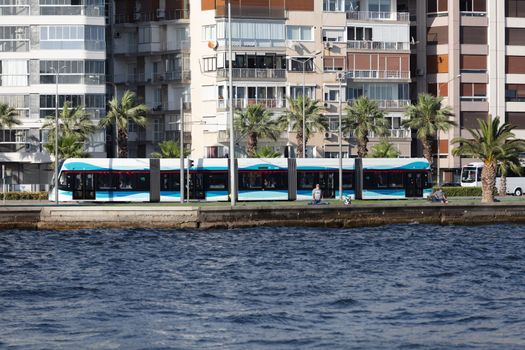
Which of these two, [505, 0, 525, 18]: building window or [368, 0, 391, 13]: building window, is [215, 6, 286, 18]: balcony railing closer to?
[368, 0, 391, 13]: building window

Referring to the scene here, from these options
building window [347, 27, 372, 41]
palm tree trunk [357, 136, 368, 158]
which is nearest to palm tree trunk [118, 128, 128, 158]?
palm tree trunk [357, 136, 368, 158]

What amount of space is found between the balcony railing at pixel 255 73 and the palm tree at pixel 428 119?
11.4m

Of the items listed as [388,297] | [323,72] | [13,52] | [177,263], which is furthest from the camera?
[323,72]

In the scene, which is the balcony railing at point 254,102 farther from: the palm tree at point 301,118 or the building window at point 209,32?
the building window at point 209,32

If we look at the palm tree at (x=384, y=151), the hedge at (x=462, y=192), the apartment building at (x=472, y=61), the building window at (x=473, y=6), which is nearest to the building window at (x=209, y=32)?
the palm tree at (x=384, y=151)

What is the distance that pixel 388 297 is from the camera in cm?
4281

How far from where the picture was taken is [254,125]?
106 meters

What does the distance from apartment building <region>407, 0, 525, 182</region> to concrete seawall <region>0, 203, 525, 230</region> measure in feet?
159

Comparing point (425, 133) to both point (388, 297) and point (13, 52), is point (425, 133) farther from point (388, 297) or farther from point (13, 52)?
point (388, 297)

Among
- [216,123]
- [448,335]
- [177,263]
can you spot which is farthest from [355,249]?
[216,123]

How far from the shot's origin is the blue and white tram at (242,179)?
84.4 metres

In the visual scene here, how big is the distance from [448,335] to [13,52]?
253ft

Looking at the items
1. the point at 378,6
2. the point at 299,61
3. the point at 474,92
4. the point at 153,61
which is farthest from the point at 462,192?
the point at 153,61

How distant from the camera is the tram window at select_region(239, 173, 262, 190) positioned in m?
86.9
